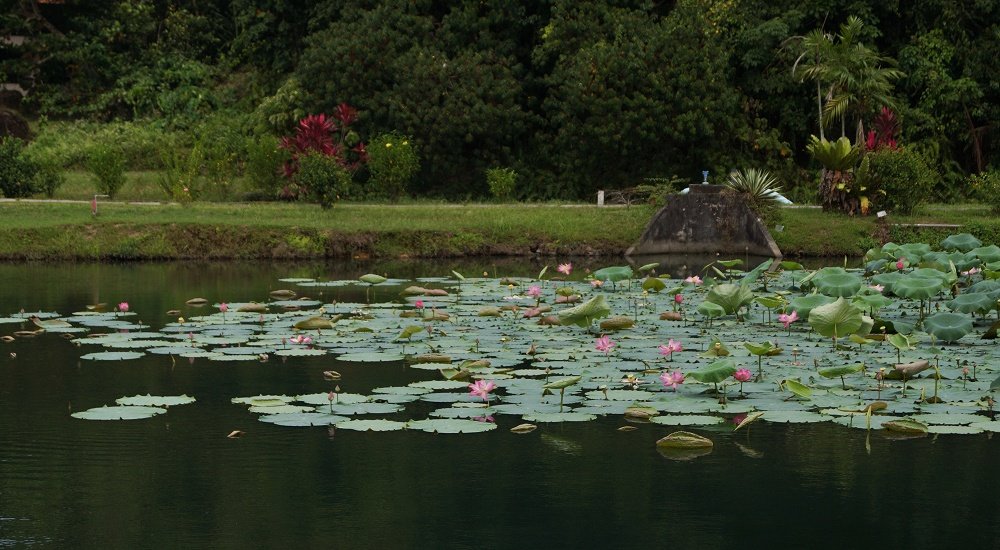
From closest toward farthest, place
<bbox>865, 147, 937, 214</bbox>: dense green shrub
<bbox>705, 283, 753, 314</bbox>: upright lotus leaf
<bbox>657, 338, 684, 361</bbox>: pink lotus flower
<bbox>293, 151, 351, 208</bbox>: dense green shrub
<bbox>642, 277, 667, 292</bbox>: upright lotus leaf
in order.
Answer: <bbox>657, 338, 684, 361</bbox>: pink lotus flower, <bbox>705, 283, 753, 314</bbox>: upright lotus leaf, <bbox>642, 277, 667, 292</bbox>: upright lotus leaf, <bbox>865, 147, 937, 214</bbox>: dense green shrub, <bbox>293, 151, 351, 208</bbox>: dense green shrub

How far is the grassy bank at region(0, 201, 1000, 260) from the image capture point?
2003cm

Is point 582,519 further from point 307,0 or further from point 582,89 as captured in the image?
point 307,0

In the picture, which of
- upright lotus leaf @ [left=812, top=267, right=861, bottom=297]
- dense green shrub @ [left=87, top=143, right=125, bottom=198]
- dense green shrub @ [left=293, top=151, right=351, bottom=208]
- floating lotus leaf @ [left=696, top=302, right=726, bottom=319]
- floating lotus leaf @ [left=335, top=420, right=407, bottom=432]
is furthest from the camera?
dense green shrub @ [left=87, top=143, right=125, bottom=198]

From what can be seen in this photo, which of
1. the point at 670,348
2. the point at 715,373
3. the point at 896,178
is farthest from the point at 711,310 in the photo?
the point at 896,178

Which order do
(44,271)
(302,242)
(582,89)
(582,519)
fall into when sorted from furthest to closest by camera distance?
Answer: (582,89) → (302,242) → (44,271) → (582,519)

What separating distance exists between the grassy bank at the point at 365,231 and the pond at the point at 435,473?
32.6 ft

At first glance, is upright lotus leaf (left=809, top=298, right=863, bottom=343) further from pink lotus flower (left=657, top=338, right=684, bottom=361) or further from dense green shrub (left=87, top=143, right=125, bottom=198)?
dense green shrub (left=87, top=143, right=125, bottom=198)

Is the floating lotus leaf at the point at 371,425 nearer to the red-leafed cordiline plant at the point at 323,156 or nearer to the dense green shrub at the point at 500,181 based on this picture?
the red-leafed cordiline plant at the point at 323,156

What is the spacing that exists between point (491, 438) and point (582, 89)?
61.6 ft

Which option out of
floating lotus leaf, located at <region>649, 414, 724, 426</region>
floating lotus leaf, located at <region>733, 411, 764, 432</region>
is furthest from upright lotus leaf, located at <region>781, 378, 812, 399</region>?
floating lotus leaf, located at <region>649, 414, 724, 426</region>

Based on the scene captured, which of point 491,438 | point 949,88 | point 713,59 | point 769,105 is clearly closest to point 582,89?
point 713,59

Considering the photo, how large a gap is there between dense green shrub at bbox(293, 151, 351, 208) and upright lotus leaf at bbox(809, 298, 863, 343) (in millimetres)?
13919

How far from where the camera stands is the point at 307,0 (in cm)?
2998

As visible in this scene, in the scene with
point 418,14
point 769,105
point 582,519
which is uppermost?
point 418,14
